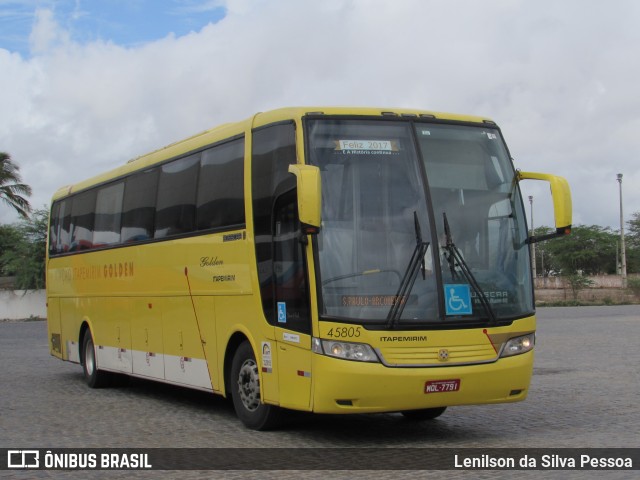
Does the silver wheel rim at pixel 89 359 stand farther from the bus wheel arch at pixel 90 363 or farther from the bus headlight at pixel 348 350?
the bus headlight at pixel 348 350

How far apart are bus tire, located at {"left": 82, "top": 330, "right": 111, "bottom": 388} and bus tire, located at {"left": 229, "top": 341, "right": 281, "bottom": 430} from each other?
5791 mm

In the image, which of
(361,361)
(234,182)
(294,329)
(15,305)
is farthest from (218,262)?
(15,305)

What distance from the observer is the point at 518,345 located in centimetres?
1017

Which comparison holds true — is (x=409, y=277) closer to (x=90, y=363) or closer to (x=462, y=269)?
(x=462, y=269)

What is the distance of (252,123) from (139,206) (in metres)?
3.97

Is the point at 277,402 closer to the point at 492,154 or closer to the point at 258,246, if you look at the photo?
the point at 258,246

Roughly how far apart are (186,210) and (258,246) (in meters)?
2.43

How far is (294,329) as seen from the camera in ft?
33.0

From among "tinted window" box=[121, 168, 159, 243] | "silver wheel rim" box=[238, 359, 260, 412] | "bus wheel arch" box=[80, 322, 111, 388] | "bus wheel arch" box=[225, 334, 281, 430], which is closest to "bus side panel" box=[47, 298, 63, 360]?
"bus wheel arch" box=[80, 322, 111, 388]

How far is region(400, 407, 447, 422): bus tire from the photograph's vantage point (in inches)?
464

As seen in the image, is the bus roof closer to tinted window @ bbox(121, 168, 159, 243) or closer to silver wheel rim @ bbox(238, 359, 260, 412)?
tinted window @ bbox(121, 168, 159, 243)

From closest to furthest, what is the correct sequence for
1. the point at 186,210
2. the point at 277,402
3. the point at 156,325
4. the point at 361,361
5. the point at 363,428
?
the point at 361,361
the point at 277,402
the point at 363,428
the point at 186,210
the point at 156,325

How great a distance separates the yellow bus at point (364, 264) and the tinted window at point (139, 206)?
2.13 meters

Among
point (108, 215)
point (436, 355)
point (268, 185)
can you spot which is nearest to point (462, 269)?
point (436, 355)
